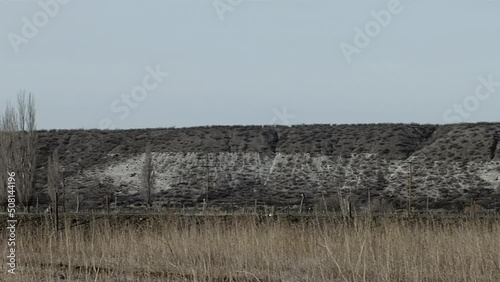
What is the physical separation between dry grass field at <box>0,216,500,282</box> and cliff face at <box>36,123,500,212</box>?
30.8 meters

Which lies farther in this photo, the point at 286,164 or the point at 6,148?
the point at 286,164

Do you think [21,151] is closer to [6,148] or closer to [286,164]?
[6,148]

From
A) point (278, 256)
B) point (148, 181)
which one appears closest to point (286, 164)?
point (148, 181)

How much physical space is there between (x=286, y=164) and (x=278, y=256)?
150 feet

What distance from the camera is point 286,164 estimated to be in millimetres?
55875

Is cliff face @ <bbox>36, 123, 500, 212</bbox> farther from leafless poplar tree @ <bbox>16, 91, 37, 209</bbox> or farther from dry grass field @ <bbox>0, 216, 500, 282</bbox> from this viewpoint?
dry grass field @ <bbox>0, 216, 500, 282</bbox>

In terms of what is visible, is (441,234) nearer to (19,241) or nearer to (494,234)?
(494,234)

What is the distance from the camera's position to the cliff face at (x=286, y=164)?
155 feet

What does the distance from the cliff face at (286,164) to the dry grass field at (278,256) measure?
30.8 meters

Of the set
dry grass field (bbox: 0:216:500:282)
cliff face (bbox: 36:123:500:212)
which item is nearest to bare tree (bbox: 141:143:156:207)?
cliff face (bbox: 36:123:500:212)

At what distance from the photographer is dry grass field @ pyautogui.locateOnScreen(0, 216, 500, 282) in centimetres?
836

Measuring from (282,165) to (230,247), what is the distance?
45088 millimetres

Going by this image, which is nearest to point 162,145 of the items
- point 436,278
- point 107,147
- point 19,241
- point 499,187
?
point 107,147

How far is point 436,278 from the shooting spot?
27.4 feet
